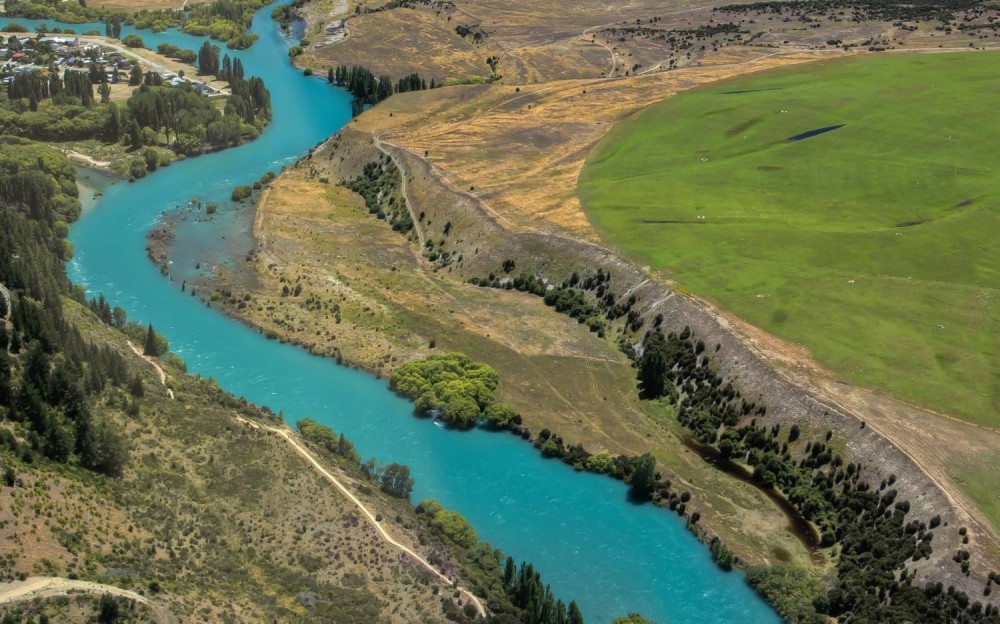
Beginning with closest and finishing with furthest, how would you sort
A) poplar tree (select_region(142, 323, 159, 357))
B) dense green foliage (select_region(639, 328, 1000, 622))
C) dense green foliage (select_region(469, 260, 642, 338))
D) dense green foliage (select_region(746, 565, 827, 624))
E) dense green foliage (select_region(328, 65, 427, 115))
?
1. dense green foliage (select_region(639, 328, 1000, 622))
2. dense green foliage (select_region(746, 565, 827, 624))
3. poplar tree (select_region(142, 323, 159, 357))
4. dense green foliage (select_region(469, 260, 642, 338))
5. dense green foliage (select_region(328, 65, 427, 115))

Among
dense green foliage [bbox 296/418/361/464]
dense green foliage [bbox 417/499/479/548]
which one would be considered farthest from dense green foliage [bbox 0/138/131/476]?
dense green foliage [bbox 417/499/479/548]

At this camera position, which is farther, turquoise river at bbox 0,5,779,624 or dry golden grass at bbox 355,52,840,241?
dry golden grass at bbox 355,52,840,241

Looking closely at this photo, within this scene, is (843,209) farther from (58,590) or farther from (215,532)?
(58,590)

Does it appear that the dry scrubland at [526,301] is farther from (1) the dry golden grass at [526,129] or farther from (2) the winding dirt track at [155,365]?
(2) the winding dirt track at [155,365]

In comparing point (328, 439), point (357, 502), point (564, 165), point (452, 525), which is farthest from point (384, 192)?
point (357, 502)

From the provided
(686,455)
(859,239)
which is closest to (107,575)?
(686,455)

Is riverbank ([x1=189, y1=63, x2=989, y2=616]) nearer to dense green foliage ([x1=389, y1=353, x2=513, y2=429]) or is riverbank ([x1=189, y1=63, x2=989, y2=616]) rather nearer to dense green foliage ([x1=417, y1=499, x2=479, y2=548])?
dense green foliage ([x1=389, y1=353, x2=513, y2=429])

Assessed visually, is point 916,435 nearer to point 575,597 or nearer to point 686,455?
point 686,455
